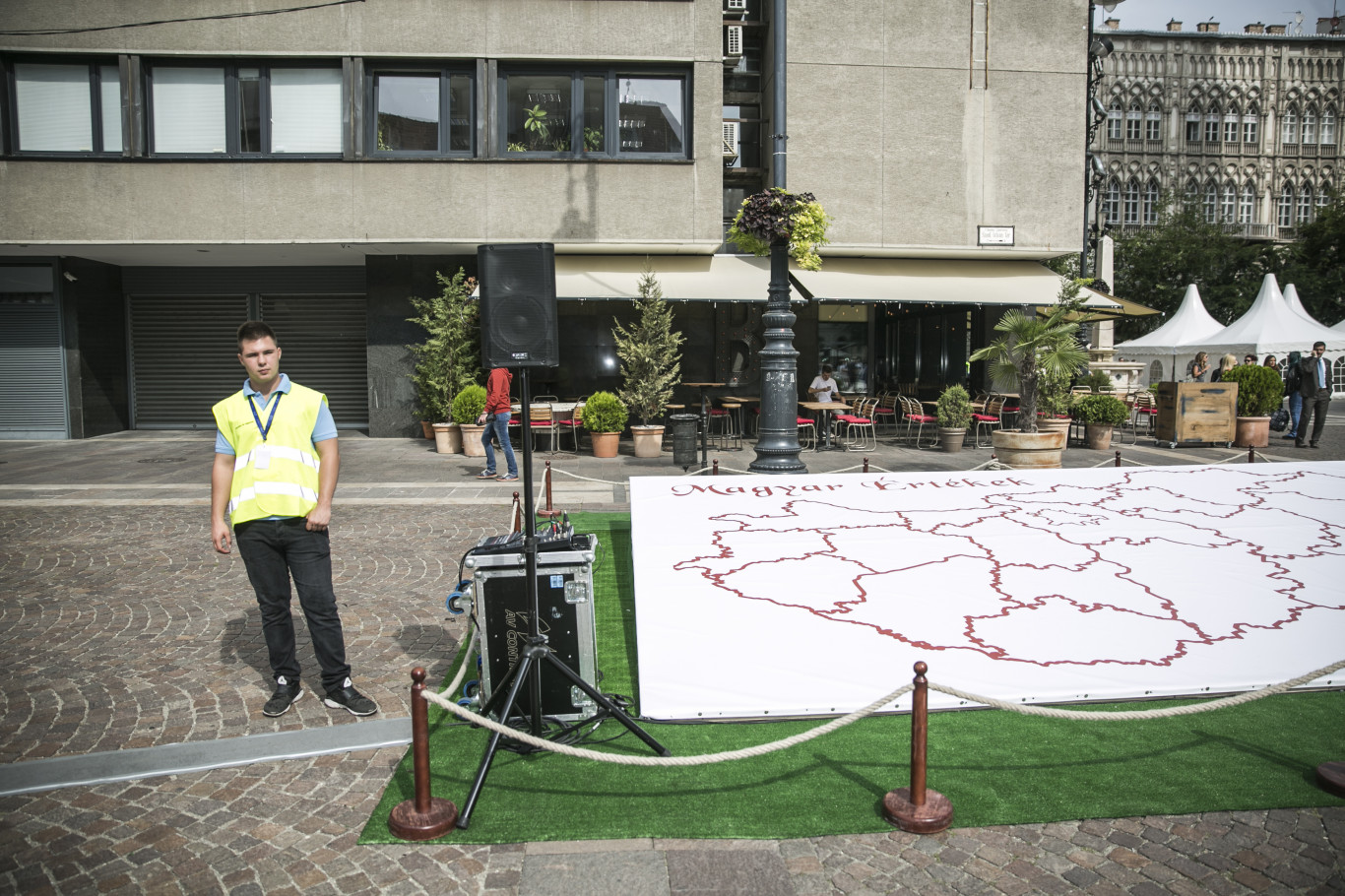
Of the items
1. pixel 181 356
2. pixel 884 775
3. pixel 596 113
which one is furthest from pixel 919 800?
pixel 181 356

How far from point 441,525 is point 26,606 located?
373 centimetres

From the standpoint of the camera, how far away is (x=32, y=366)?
18.1 m

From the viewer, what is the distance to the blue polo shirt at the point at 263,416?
467 centimetres

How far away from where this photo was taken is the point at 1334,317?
3941 centimetres

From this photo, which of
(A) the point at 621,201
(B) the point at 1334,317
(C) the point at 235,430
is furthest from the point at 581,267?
(B) the point at 1334,317

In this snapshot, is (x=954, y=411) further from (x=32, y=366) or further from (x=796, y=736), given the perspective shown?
(x=32, y=366)

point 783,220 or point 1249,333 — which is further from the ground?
point 783,220

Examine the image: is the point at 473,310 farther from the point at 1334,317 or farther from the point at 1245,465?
the point at 1334,317

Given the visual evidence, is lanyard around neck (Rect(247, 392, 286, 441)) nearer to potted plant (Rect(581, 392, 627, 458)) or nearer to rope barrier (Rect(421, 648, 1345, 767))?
rope barrier (Rect(421, 648, 1345, 767))

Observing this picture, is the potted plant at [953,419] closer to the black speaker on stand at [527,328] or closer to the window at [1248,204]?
the black speaker on stand at [527,328]

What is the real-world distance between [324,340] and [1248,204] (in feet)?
202

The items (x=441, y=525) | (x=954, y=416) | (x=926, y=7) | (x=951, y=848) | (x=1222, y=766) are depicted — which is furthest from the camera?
(x=926, y=7)

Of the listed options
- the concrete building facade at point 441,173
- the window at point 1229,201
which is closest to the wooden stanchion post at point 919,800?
the concrete building facade at point 441,173

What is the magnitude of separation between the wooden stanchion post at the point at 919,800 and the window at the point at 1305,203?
7048cm
